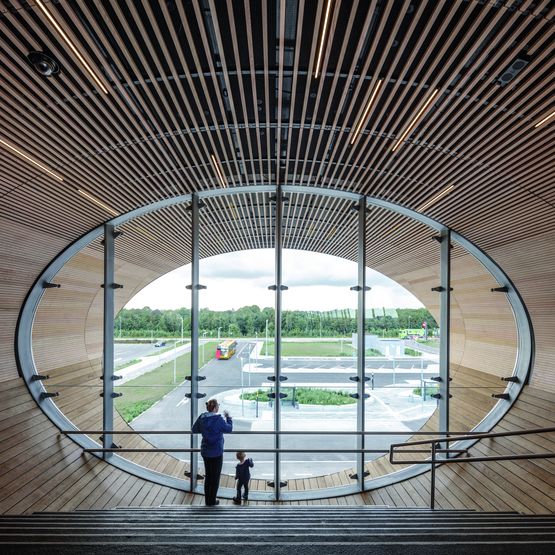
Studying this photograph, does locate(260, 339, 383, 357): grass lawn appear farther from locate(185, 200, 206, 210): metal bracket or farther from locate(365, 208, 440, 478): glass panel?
locate(185, 200, 206, 210): metal bracket

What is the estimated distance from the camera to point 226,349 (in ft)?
24.1

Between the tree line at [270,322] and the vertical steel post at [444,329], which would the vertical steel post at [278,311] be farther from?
the vertical steel post at [444,329]

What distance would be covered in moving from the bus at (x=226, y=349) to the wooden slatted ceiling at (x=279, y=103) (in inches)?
124

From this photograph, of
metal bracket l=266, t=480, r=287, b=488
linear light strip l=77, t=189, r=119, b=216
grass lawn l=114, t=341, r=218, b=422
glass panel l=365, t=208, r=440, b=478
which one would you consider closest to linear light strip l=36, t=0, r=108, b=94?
linear light strip l=77, t=189, r=119, b=216

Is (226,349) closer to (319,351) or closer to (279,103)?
(319,351)

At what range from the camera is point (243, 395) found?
7188 millimetres

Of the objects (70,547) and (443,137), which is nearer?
(70,547)

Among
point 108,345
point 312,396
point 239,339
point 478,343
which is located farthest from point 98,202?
point 478,343

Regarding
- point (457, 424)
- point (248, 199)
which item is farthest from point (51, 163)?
point (457, 424)

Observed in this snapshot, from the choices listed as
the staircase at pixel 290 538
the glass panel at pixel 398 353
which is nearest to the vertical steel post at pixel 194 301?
the glass panel at pixel 398 353

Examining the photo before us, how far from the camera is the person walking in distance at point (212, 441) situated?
4.74 m

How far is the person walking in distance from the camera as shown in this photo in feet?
15.5

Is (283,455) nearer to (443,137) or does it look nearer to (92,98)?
(443,137)

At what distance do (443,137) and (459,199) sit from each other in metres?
2.06
